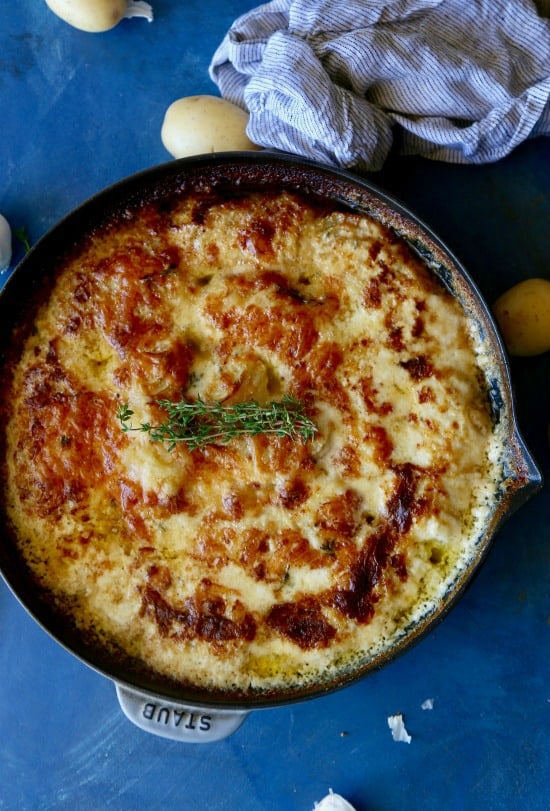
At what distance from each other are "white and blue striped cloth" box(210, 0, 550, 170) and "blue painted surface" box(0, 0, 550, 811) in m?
0.18

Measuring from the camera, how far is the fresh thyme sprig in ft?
6.43

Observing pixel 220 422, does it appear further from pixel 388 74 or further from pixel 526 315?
pixel 388 74

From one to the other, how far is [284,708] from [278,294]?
129 centimetres

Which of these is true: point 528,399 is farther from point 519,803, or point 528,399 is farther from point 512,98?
point 519,803

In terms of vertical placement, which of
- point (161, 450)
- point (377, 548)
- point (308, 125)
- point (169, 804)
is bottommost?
point (169, 804)

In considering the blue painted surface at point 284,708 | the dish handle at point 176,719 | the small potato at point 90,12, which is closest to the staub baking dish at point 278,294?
the dish handle at point 176,719

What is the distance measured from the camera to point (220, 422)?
1988 millimetres

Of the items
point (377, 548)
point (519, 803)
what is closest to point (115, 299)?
point (377, 548)

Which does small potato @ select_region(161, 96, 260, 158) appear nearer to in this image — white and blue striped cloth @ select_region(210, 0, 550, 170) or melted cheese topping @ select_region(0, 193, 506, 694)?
white and blue striped cloth @ select_region(210, 0, 550, 170)

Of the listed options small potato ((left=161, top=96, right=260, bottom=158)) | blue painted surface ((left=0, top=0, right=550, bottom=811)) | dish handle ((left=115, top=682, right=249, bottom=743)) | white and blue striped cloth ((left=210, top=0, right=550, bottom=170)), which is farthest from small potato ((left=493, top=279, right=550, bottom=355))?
dish handle ((left=115, top=682, right=249, bottom=743))

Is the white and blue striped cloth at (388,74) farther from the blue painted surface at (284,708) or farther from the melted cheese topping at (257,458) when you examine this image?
the melted cheese topping at (257,458)

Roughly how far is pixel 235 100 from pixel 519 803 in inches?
90.0

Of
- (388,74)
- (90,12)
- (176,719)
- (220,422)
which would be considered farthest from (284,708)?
(90,12)

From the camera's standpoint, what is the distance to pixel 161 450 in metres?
2.03
